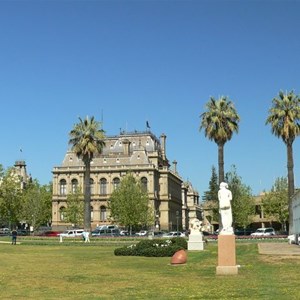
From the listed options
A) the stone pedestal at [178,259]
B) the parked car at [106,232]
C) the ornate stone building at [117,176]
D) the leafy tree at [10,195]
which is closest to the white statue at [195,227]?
the stone pedestal at [178,259]

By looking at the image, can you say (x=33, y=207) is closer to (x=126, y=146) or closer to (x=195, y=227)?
(x=126, y=146)

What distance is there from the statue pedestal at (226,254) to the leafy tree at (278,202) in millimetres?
74673

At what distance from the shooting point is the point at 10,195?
9850cm

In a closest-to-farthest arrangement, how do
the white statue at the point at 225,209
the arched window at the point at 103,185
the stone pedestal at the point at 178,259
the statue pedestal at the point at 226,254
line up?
the statue pedestal at the point at 226,254 → the white statue at the point at 225,209 → the stone pedestal at the point at 178,259 → the arched window at the point at 103,185

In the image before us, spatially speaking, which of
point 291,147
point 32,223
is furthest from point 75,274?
point 32,223

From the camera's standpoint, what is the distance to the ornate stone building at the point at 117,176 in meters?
121

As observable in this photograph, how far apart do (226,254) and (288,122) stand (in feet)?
125

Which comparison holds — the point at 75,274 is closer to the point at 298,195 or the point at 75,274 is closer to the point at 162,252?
the point at 162,252

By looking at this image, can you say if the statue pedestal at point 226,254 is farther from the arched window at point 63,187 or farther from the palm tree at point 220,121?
the arched window at point 63,187

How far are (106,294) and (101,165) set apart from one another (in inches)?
4301

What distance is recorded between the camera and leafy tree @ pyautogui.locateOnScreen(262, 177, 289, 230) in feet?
307

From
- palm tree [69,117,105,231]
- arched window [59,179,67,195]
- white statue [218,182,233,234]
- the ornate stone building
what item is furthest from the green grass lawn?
arched window [59,179,67,195]

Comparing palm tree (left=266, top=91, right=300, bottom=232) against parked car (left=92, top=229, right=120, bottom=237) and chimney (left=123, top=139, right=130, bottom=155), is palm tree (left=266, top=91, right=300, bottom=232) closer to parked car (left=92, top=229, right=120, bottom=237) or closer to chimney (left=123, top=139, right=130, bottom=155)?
parked car (left=92, top=229, right=120, bottom=237)

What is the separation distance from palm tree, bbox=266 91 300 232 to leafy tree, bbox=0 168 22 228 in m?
52.9
